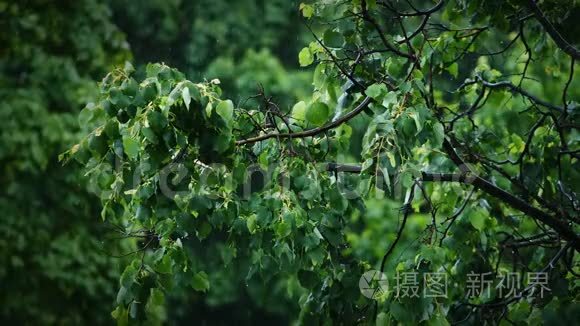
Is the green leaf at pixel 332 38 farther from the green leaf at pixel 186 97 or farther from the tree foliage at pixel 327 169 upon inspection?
the green leaf at pixel 186 97

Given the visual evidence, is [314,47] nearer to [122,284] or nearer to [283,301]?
[122,284]

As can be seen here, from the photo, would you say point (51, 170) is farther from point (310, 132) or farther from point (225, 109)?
point (225, 109)

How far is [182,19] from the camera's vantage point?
354 inches

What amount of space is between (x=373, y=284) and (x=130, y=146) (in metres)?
0.98

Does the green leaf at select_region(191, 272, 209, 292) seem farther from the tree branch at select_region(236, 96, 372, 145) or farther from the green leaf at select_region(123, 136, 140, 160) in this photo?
the green leaf at select_region(123, 136, 140, 160)

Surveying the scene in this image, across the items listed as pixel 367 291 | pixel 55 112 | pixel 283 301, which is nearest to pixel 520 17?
pixel 367 291

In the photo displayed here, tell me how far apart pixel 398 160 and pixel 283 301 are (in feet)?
21.4

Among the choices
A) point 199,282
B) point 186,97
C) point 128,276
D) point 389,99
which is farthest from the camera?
point 199,282

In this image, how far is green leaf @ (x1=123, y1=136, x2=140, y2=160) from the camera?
2270 mm

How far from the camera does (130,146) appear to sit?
7.46 ft

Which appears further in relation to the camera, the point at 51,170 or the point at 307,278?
the point at 51,170

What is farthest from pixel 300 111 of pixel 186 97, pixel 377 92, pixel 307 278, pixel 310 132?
pixel 186 97

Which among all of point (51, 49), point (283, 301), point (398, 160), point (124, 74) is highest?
point (51, 49)

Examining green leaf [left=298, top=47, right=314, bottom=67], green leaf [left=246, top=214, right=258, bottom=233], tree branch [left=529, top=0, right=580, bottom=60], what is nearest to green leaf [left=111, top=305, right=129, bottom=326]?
green leaf [left=246, top=214, right=258, bottom=233]
